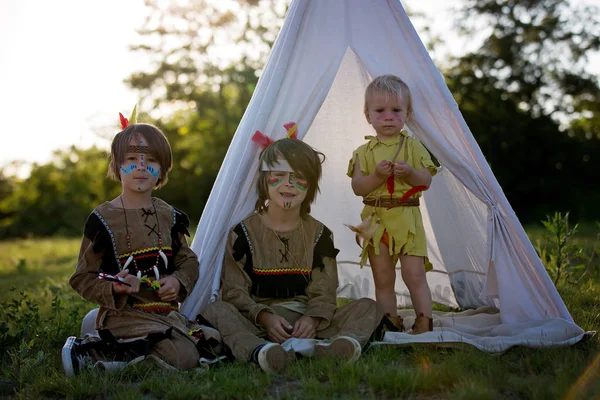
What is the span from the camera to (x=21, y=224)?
59.5 ft

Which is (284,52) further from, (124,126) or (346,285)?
(346,285)

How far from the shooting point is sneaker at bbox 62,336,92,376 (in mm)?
3262

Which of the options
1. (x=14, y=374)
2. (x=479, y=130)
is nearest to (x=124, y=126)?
(x=14, y=374)

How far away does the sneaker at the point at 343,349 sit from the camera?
326 cm

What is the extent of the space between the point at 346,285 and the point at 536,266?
1.80m

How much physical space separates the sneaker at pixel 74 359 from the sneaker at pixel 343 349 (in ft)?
3.88

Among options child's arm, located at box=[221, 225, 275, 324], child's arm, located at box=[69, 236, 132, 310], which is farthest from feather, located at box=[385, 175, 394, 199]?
child's arm, located at box=[69, 236, 132, 310]

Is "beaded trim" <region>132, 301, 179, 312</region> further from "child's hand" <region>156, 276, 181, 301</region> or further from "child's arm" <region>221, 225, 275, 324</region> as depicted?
"child's arm" <region>221, 225, 275, 324</region>

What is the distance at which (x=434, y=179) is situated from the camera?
15.6ft

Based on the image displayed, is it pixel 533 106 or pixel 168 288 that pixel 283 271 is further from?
pixel 533 106

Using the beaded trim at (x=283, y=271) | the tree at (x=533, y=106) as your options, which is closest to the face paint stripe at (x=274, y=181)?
the beaded trim at (x=283, y=271)

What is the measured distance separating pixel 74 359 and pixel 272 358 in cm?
100

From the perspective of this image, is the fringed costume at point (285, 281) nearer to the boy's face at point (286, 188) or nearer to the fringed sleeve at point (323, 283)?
the fringed sleeve at point (323, 283)

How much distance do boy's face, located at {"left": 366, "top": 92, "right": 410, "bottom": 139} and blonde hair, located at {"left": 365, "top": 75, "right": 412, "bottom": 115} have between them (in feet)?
0.05
